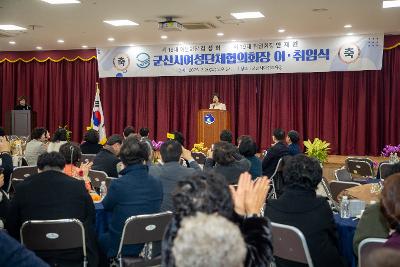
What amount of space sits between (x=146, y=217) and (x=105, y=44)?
34.9 feet

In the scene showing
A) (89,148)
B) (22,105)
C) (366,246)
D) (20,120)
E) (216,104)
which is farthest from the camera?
(22,105)

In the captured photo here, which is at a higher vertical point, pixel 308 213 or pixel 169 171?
pixel 169 171

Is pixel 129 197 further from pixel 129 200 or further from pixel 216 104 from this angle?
pixel 216 104

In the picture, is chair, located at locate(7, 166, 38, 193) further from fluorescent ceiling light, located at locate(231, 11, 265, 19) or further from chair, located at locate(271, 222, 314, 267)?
fluorescent ceiling light, located at locate(231, 11, 265, 19)

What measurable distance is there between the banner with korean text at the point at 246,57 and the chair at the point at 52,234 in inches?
372

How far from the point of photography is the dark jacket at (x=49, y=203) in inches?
135

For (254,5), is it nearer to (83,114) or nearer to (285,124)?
(285,124)

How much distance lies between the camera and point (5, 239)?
1.69 meters

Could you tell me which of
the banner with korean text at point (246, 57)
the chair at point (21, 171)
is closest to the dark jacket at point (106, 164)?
the chair at point (21, 171)

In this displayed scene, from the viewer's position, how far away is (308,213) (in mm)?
3172

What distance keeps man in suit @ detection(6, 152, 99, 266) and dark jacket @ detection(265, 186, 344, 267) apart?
1368 millimetres

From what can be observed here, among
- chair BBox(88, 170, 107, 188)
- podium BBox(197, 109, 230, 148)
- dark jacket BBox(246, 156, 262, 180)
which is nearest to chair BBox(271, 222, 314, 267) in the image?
chair BBox(88, 170, 107, 188)

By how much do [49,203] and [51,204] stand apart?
0.05 feet

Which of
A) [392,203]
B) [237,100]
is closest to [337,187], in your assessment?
[392,203]
